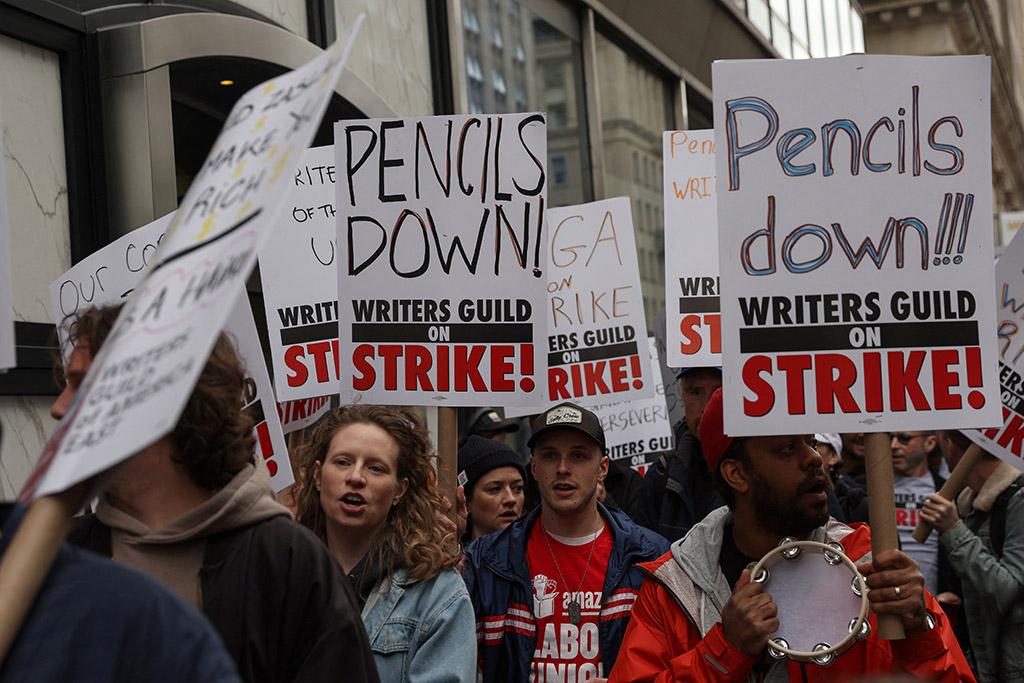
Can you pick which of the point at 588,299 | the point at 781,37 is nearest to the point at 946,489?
the point at 588,299

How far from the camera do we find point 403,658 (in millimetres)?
3879

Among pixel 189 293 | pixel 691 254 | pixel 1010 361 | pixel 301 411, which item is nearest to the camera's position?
pixel 189 293

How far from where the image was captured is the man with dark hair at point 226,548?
2.58 m

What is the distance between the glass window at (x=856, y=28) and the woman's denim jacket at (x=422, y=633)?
28.8 meters

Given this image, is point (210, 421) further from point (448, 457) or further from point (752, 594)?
point (448, 457)

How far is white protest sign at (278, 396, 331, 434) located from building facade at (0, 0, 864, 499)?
1182 mm

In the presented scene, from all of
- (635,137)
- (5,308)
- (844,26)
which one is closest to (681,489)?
(5,308)

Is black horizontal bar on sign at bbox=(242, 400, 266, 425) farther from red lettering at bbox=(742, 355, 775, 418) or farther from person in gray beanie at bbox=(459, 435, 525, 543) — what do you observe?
person in gray beanie at bbox=(459, 435, 525, 543)

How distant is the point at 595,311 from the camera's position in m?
7.66

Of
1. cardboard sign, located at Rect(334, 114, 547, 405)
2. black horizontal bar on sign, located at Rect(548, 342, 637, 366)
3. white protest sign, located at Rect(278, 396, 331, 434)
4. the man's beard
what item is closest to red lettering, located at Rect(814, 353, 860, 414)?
the man's beard

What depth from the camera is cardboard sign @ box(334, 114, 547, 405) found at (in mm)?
5176

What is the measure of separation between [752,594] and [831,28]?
26.0 m

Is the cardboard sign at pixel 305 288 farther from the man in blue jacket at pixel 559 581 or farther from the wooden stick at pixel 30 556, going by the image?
the wooden stick at pixel 30 556

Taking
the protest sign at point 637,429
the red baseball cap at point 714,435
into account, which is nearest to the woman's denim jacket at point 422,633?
the red baseball cap at point 714,435
